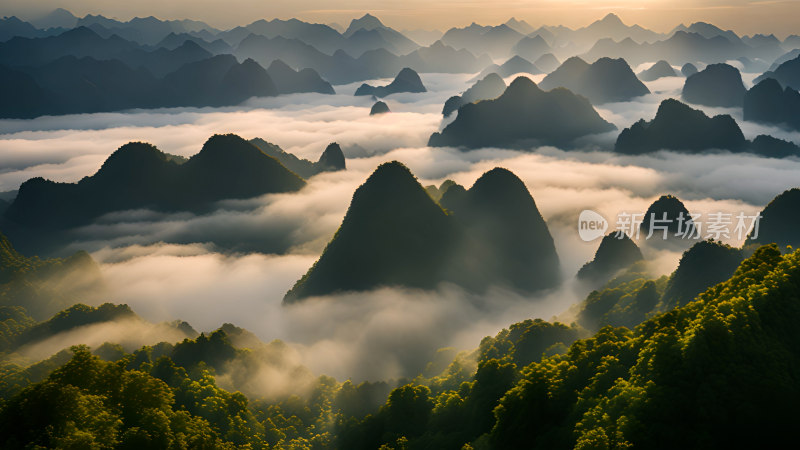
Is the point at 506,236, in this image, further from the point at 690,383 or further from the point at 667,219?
the point at 690,383

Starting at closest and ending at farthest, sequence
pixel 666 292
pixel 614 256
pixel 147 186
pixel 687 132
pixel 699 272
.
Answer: pixel 699 272 → pixel 666 292 → pixel 614 256 → pixel 147 186 → pixel 687 132

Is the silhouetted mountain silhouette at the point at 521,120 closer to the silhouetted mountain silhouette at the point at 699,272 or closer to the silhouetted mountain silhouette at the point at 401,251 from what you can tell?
the silhouetted mountain silhouette at the point at 401,251

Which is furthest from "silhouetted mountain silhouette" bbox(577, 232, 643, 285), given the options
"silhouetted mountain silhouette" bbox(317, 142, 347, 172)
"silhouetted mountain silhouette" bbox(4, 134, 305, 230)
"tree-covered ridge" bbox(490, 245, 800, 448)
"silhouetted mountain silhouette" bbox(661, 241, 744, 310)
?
"silhouetted mountain silhouette" bbox(317, 142, 347, 172)

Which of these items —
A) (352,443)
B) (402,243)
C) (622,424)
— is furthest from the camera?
(402,243)

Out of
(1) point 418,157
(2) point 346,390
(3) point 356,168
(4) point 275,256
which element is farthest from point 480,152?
(2) point 346,390

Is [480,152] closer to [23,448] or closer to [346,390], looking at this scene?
[346,390]

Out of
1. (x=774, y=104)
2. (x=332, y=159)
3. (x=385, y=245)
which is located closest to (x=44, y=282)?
(x=385, y=245)

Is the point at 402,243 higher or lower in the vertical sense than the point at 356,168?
lower
